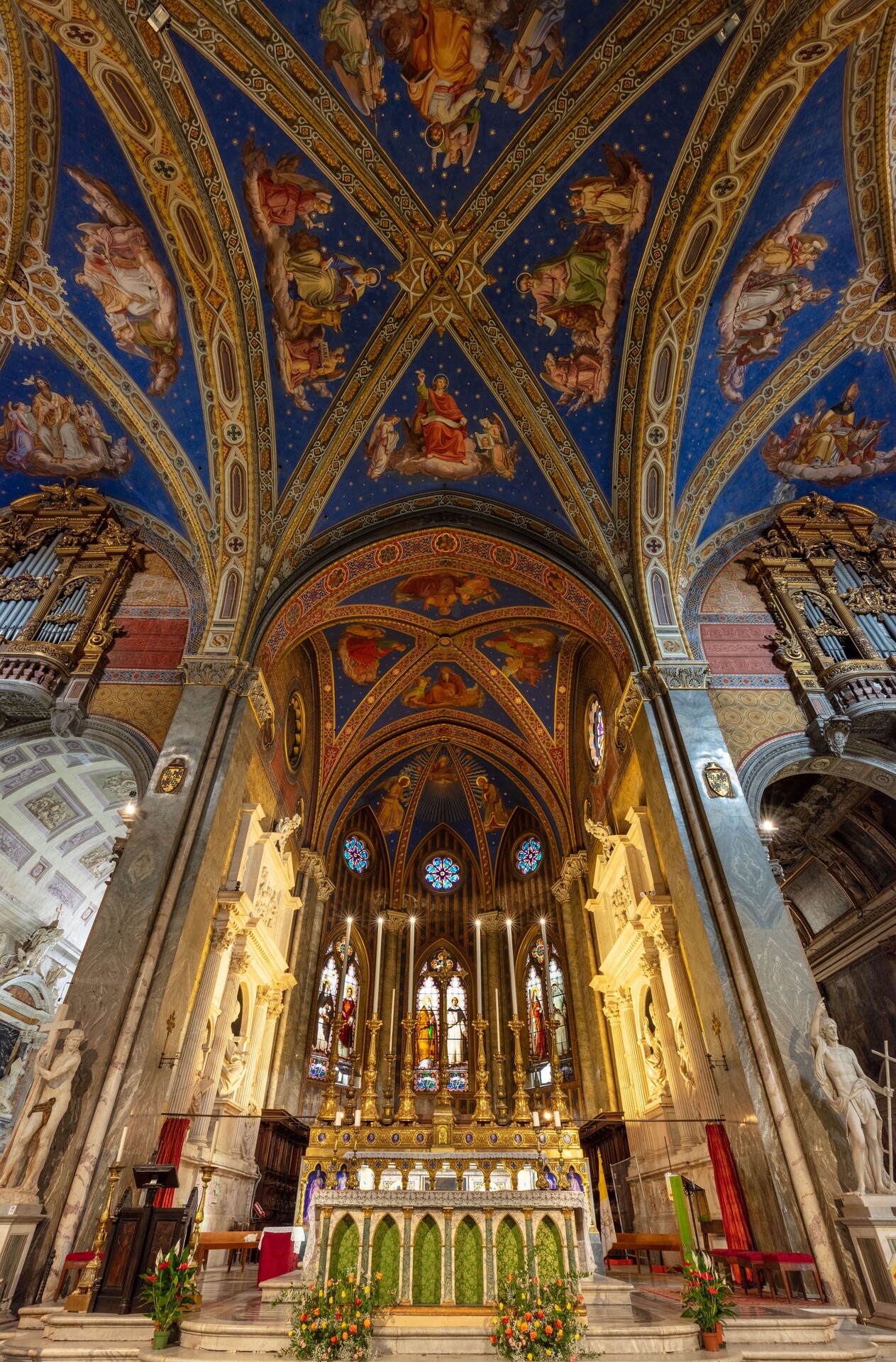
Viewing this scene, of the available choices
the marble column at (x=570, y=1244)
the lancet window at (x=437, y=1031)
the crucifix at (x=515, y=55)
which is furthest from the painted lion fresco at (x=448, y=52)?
the lancet window at (x=437, y=1031)

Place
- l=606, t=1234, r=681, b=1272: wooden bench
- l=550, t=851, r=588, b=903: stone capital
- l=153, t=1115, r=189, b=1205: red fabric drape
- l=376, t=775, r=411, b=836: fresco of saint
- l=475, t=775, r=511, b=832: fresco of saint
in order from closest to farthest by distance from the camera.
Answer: l=153, t=1115, r=189, b=1205: red fabric drape
l=606, t=1234, r=681, b=1272: wooden bench
l=550, t=851, r=588, b=903: stone capital
l=376, t=775, r=411, b=836: fresco of saint
l=475, t=775, r=511, b=832: fresco of saint

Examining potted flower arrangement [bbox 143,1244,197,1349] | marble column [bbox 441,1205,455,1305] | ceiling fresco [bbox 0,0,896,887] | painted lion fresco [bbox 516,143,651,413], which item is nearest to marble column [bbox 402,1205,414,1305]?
marble column [bbox 441,1205,455,1305]

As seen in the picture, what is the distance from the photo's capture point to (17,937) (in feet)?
49.6

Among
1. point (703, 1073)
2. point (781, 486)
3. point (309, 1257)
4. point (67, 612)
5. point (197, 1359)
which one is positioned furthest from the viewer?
point (781, 486)

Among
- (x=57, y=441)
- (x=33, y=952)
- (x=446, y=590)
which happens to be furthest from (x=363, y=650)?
(x=33, y=952)

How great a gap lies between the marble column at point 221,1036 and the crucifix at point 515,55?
1406 cm

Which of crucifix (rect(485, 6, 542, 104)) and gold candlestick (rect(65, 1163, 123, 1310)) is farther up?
crucifix (rect(485, 6, 542, 104))

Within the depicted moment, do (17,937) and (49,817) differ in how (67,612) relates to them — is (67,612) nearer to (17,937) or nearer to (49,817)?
(49,817)

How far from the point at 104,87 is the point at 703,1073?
621 inches

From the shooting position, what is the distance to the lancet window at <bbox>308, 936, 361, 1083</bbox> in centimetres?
1903

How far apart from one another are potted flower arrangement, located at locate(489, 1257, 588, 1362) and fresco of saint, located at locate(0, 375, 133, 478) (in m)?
14.1

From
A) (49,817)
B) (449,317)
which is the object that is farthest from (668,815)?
(49,817)

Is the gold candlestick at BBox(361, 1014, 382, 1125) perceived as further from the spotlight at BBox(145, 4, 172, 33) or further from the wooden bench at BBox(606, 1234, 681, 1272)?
the spotlight at BBox(145, 4, 172, 33)

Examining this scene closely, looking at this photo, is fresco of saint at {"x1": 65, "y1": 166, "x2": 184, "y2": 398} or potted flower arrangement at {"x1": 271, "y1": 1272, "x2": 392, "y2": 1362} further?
fresco of saint at {"x1": 65, "y1": 166, "x2": 184, "y2": 398}
